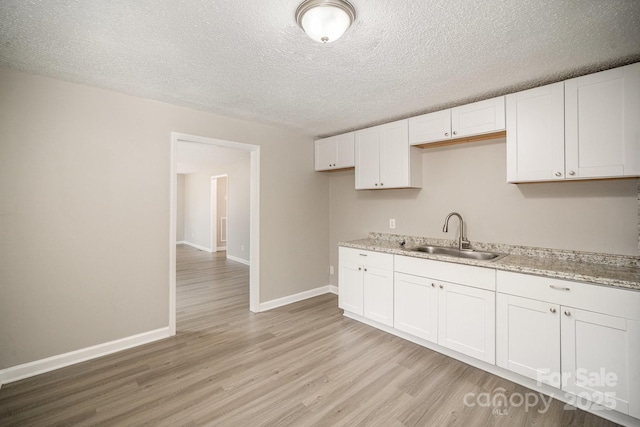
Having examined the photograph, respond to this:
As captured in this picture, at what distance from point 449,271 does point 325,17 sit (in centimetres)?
218

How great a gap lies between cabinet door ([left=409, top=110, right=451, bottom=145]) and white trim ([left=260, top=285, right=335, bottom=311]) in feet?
8.25

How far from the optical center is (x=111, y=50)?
1901 mm

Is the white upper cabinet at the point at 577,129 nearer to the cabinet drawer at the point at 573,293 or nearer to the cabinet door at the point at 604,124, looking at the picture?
the cabinet door at the point at 604,124

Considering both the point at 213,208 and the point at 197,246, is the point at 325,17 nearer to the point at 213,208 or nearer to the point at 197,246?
the point at 213,208

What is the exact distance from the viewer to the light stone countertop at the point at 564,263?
1.82m

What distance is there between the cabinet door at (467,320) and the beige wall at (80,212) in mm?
2747

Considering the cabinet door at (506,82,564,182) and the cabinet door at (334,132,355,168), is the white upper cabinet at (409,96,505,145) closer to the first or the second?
the cabinet door at (506,82,564,182)

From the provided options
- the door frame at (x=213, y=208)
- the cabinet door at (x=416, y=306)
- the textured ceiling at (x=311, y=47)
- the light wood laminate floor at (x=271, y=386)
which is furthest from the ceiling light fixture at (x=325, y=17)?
the door frame at (x=213, y=208)

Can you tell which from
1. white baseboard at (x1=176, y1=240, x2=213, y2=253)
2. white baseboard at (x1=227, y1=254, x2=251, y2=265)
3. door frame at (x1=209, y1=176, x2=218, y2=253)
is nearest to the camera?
white baseboard at (x1=227, y1=254, x2=251, y2=265)

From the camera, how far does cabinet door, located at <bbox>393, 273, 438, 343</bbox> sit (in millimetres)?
2625

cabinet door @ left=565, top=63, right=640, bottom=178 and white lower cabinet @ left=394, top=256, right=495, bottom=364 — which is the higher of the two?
cabinet door @ left=565, top=63, right=640, bottom=178

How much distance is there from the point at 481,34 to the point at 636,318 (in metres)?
1.95

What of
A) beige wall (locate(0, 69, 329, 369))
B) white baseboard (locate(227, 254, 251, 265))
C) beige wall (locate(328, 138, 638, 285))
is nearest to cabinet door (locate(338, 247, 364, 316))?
beige wall (locate(328, 138, 638, 285))

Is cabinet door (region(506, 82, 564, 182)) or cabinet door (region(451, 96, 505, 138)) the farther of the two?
cabinet door (region(451, 96, 505, 138))
